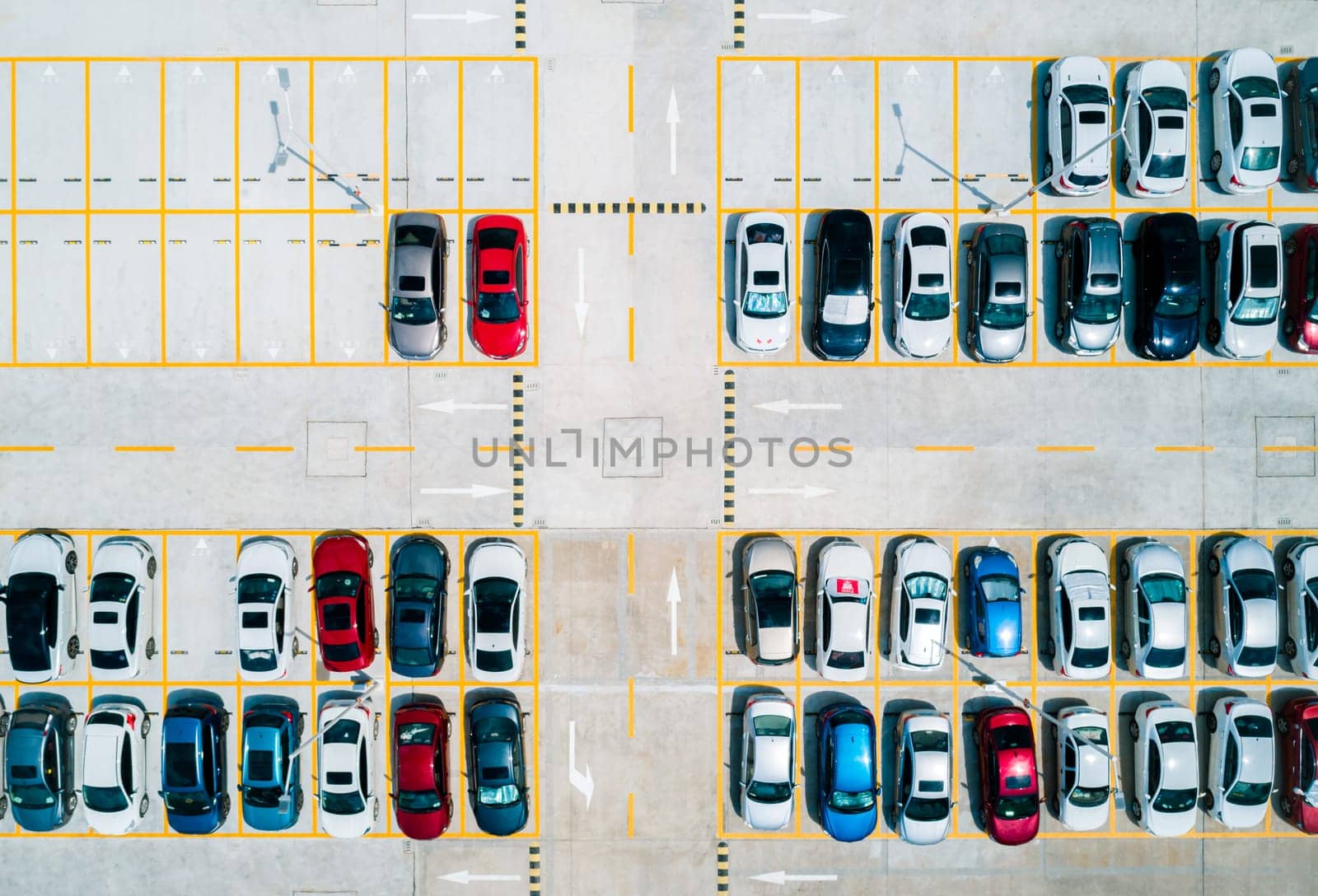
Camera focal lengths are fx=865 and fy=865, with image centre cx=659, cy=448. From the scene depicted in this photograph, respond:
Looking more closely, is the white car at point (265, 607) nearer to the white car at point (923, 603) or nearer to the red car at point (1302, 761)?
the white car at point (923, 603)

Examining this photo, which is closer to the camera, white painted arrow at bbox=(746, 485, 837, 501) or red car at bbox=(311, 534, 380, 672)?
red car at bbox=(311, 534, 380, 672)

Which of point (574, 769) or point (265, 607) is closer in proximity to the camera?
point (265, 607)

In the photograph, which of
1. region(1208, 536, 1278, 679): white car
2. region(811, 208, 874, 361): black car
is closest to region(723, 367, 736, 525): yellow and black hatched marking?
region(811, 208, 874, 361): black car

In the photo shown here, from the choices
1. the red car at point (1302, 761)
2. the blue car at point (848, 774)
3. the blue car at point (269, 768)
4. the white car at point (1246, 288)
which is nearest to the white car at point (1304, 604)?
the red car at point (1302, 761)

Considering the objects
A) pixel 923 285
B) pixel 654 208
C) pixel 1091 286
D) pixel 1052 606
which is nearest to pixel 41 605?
pixel 654 208

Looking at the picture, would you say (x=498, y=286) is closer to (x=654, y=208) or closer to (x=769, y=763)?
(x=654, y=208)

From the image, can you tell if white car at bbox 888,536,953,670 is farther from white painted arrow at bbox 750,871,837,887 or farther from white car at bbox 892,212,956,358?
white painted arrow at bbox 750,871,837,887

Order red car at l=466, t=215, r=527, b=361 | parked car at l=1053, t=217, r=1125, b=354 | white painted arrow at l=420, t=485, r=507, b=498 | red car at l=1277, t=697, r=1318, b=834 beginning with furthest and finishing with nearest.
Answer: white painted arrow at l=420, t=485, r=507, b=498
red car at l=1277, t=697, r=1318, b=834
red car at l=466, t=215, r=527, b=361
parked car at l=1053, t=217, r=1125, b=354
